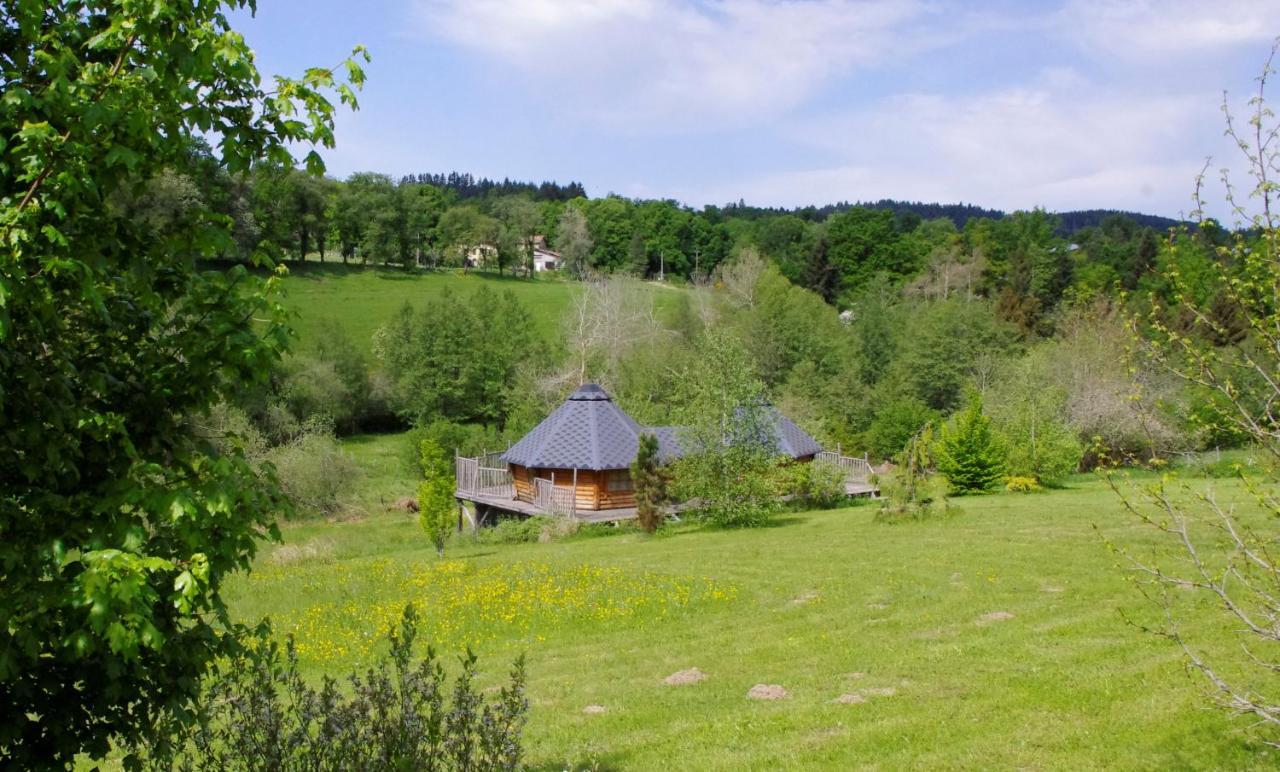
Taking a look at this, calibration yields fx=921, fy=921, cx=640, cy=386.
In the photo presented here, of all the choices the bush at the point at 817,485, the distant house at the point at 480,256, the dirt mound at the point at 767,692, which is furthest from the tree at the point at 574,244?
the dirt mound at the point at 767,692

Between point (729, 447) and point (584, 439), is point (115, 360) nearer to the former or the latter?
point (729, 447)

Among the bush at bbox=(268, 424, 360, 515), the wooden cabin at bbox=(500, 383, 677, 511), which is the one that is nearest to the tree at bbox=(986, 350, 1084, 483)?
the wooden cabin at bbox=(500, 383, 677, 511)

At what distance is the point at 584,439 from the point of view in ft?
113

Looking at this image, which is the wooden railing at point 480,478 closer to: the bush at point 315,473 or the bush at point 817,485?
the bush at point 315,473

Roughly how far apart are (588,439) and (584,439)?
0.15 m

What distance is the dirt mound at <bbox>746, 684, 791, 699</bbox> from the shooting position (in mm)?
10141

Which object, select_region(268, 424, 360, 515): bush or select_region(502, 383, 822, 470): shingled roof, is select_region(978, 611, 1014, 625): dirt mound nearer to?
select_region(502, 383, 822, 470): shingled roof

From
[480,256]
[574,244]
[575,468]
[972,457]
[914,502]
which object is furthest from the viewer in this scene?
[480,256]

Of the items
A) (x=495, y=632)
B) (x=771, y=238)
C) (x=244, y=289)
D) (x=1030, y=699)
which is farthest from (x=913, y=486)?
(x=771, y=238)

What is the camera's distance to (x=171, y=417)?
4230 mm

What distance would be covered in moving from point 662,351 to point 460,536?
22.6 m

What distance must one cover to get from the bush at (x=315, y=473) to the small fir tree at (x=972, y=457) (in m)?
26.5

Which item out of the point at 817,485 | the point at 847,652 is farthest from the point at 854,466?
the point at 847,652

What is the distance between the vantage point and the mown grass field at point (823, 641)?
320 inches
